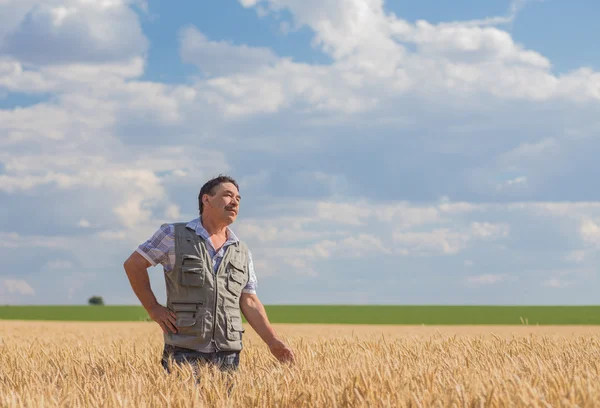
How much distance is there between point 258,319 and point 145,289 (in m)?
1.02

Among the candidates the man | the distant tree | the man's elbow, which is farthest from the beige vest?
the distant tree

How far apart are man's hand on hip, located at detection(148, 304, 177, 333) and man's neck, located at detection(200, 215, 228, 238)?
74cm

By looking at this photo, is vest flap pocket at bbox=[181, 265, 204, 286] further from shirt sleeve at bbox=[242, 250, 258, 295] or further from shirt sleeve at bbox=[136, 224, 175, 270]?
shirt sleeve at bbox=[242, 250, 258, 295]

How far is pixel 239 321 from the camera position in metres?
6.16

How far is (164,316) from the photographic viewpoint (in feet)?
19.1

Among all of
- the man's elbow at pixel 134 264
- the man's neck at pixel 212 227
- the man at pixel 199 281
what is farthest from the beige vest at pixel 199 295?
the man's elbow at pixel 134 264

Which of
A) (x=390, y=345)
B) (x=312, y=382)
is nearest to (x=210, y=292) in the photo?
(x=312, y=382)

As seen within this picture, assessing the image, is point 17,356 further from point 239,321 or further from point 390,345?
point 390,345

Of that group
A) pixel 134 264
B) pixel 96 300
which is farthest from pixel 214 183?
pixel 96 300

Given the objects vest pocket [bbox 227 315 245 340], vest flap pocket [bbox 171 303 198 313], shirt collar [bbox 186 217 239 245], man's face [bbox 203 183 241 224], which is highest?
man's face [bbox 203 183 241 224]

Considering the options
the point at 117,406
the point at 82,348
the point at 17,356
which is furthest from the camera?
the point at 82,348

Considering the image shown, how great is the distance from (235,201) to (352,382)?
1956 millimetres

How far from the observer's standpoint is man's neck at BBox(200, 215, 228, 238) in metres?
6.07

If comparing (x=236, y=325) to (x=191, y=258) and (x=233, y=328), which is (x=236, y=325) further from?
(x=191, y=258)
